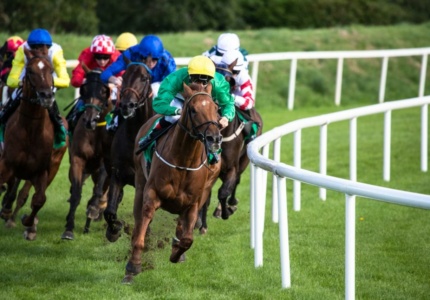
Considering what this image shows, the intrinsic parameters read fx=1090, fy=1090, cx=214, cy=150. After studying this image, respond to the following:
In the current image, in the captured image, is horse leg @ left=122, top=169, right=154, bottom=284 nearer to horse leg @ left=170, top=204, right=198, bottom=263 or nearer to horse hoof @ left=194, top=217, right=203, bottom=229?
horse leg @ left=170, top=204, right=198, bottom=263

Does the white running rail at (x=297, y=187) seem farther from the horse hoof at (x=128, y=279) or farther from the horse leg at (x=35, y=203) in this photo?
the horse leg at (x=35, y=203)

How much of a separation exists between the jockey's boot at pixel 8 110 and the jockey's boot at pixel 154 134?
6.72 feet

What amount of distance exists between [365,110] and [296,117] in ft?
25.0

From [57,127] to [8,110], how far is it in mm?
510

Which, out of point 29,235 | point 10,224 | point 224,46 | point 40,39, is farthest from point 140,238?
point 10,224

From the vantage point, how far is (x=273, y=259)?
362 inches

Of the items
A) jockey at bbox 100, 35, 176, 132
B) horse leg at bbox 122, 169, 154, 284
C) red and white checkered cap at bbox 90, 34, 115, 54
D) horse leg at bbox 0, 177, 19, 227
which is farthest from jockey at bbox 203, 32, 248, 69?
horse leg at bbox 122, 169, 154, 284

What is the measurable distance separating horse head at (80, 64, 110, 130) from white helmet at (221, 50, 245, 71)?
1239 mm

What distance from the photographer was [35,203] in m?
10.5

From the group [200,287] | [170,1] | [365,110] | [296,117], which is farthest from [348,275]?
[170,1]

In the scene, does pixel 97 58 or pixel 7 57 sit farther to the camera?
pixel 7 57

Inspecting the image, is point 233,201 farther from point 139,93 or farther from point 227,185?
point 139,93

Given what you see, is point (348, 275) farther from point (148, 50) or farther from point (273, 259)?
point (148, 50)

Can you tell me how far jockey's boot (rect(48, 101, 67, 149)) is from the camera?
1058cm
